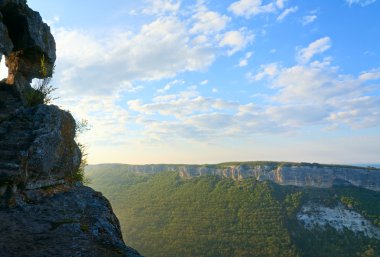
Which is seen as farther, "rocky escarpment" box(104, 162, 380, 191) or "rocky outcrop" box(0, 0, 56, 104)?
"rocky escarpment" box(104, 162, 380, 191)

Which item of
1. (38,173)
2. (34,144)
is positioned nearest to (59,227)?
(38,173)

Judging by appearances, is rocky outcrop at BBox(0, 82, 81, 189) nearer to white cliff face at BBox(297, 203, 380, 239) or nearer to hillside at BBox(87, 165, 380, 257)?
hillside at BBox(87, 165, 380, 257)

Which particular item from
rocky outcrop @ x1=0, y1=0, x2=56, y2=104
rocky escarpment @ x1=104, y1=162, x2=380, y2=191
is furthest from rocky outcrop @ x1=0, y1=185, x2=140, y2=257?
rocky escarpment @ x1=104, y1=162, x2=380, y2=191

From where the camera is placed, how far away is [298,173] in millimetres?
158250

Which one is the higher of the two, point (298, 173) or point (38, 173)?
point (38, 173)

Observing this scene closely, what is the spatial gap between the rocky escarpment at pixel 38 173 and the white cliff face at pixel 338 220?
12476cm

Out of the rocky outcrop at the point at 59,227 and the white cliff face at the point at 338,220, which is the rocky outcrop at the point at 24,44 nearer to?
the rocky outcrop at the point at 59,227

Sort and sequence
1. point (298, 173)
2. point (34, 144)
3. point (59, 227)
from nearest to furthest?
point (59, 227) < point (34, 144) < point (298, 173)

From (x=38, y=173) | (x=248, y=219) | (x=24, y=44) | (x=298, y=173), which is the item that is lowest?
(x=248, y=219)

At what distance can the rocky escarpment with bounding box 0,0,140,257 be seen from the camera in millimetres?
7090

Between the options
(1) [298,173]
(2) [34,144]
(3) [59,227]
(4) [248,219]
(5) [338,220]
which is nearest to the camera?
(3) [59,227]

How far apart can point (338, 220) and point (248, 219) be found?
3483cm

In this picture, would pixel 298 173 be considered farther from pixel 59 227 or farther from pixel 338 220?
pixel 59 227

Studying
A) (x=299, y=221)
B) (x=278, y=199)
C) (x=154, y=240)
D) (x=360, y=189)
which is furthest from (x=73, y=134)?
(x=360, y=189)
